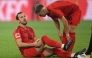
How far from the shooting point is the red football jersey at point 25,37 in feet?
18.0

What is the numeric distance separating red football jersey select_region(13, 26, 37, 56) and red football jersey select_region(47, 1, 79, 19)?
0.65 metres

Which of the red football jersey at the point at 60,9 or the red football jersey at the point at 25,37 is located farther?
the red football jersey at the point at 25,37

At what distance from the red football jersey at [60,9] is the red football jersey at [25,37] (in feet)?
2.13

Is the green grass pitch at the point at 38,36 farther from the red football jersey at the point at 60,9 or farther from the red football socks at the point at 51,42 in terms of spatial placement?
the red football jersey at the point at 60,9

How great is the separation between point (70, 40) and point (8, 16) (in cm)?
1156

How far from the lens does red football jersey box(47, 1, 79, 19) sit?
209 inches

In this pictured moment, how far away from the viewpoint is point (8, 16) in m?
16.5

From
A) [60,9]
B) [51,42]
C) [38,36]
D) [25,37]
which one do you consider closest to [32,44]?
[25,37]

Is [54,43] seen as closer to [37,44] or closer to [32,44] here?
[37,44]

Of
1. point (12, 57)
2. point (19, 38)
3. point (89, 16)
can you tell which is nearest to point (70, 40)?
point (19, 38)

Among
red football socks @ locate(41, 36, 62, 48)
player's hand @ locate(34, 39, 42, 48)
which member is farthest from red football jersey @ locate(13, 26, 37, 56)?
red football socks @ locate(41, 36, 62, 48)

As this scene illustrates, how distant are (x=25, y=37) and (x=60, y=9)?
96cm

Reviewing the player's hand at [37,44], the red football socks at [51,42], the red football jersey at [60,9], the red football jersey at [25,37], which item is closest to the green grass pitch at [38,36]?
the red football jersey at [25,37]

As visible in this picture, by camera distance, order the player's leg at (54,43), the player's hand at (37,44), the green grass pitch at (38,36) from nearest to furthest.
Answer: the player's leg at (54,43) < the player's hand at (37,44) < the green grass pitch at (38,36)
